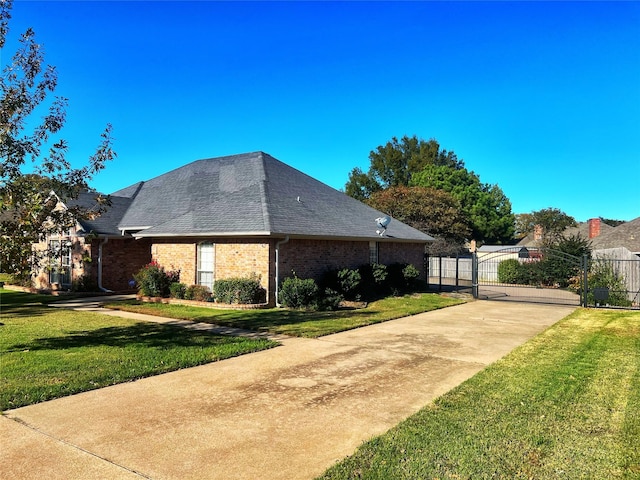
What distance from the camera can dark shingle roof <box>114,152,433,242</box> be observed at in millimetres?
16781

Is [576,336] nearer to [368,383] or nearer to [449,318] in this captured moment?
[449,318]

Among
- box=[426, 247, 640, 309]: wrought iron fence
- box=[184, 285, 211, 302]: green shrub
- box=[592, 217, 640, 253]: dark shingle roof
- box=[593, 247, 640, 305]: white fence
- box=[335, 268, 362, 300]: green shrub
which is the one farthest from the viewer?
box=[592, 217, 640, 253]: dark shingle roof

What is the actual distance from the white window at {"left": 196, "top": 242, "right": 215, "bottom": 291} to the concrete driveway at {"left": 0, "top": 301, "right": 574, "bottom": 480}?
328 inches

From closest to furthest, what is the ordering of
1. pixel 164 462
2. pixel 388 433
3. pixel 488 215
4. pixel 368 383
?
pixel 164 462, pixel 388 433, pixel 368 383, pixel 488 215

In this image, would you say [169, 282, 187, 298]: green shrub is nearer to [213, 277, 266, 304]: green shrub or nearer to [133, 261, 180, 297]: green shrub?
[133, 261, 180, 297]: green shrub

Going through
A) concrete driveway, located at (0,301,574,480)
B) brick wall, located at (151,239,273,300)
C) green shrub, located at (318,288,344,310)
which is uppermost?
brick wall, located at (151,239,273,300)

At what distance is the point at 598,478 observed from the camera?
403 centimetres

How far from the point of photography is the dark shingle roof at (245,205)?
55.1 feet

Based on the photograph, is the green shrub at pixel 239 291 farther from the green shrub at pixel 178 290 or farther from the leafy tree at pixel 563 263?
the leafy tree at pixel 563 263

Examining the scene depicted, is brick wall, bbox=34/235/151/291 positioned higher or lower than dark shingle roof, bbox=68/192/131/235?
lower

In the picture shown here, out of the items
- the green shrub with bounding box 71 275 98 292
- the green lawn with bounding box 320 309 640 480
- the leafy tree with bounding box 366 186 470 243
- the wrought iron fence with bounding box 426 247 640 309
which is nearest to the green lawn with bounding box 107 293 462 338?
the green shrub with bounding box 71 275 98 292

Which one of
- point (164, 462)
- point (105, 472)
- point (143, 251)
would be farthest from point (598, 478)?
point (143, 251)

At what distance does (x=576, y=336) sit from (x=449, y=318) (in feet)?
12.7

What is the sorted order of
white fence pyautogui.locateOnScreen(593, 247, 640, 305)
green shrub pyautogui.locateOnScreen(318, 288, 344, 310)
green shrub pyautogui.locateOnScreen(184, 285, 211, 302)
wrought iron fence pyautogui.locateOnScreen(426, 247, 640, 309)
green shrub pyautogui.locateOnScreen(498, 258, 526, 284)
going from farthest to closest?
1. green shrub pyautogui.locateOnScreen(498, 258, 526, 284)
2. white fence pyautogui.locateOnScreen(593, 247, 640, 305)
3. wrought iron fence pyautogui.locateOnScreen(426, 247, 640, 309)
4. green shrub pyautogui.locateOnScreen(184, 285, 211, 302)
5. green shrub pyautogui.locateOnScreen(318, 288, 344, 310)
